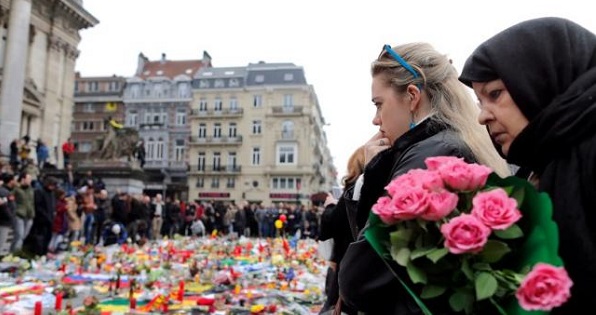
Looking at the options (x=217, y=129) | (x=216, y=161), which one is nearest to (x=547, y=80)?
(x=216, y=161)

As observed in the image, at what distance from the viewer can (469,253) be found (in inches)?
50.3

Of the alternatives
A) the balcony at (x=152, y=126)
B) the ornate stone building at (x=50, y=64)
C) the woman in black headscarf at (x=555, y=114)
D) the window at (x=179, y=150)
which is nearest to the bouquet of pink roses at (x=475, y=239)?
the woman in black headscarf at (x=555, y=114)

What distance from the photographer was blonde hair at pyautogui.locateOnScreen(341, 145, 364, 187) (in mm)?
3441

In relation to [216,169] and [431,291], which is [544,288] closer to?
[431,291]

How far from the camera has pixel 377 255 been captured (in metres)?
1.68

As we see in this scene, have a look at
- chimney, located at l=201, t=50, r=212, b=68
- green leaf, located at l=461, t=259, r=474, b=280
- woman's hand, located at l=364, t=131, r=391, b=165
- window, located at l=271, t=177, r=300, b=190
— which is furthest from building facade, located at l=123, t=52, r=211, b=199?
green leaf, located at l=461, t=259, r=474, b=280

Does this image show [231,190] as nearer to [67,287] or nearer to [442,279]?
[67,287]

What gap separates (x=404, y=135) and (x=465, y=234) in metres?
0.87

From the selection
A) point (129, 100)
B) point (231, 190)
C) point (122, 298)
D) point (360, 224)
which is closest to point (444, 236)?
point (360, 224)

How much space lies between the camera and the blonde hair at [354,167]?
135 inches

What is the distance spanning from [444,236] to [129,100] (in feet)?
224

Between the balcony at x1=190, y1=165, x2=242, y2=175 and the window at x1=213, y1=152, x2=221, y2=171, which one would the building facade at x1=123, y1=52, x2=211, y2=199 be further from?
the window at x1=213, y1=152, x2=221, y2=171

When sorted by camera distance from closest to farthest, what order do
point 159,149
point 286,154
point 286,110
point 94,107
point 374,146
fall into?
point 374,146, point 286,154, point 286,110, point 159,149, point 94,107

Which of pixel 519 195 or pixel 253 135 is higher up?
pixel 253 135
